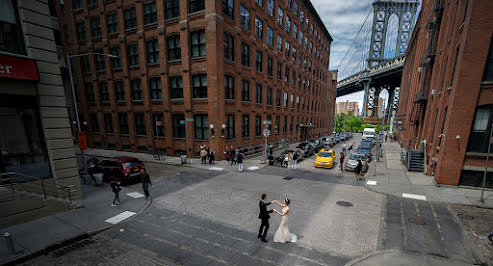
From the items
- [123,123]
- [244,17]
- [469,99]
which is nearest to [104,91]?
[123,123]

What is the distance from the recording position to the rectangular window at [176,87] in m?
19.9

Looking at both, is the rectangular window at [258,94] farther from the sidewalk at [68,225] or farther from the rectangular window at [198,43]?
the sidewalk at [68,225]

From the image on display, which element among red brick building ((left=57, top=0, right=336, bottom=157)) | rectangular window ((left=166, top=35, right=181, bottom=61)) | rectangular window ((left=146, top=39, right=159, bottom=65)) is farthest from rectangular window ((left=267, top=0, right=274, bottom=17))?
rectangular window ((left=146, top=39, right=159, bottom=65))

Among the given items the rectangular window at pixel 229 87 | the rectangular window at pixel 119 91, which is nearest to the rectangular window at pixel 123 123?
the rectangular window at pixel 119 91

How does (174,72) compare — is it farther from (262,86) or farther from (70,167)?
(70,167)

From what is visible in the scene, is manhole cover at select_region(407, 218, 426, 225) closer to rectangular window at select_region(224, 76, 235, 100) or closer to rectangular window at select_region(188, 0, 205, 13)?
rectangular window at select_region(224, 76, 235, 100)

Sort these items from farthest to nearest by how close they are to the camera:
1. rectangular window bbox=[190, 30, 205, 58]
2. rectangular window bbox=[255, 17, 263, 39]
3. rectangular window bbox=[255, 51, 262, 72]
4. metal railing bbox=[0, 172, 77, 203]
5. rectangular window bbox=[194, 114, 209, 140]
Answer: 1. rectangular window bbox=[255, 51, 262, 72]
2. rectangular window bbox=[255, 17, 263, 39]
3. rectangular window bbox=[194, 114, 209, 140]
4. rectangular window bbox=[190, 30, 205, 58]
5. metal railing bbox=[0, 172, 77, 203]

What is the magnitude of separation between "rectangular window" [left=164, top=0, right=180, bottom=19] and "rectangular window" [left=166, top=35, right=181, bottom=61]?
→ 204 centimetres

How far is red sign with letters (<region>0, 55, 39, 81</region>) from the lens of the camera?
7.19 meters

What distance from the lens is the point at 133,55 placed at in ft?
71.7

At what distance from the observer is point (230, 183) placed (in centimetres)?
1291

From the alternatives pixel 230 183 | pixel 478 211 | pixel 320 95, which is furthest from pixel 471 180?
pixel 320 95

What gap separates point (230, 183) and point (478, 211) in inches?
511

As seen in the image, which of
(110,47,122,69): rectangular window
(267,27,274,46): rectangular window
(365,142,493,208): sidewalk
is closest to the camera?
(365,142,493,208): sidewalk
